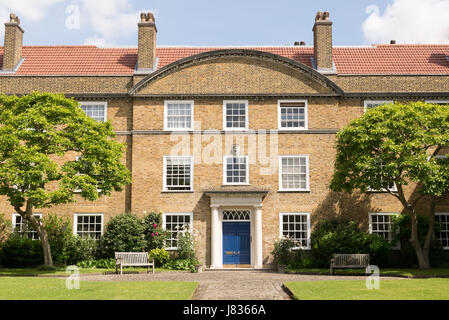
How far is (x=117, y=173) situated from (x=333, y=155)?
11442 millimetres

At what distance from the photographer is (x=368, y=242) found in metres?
24.1

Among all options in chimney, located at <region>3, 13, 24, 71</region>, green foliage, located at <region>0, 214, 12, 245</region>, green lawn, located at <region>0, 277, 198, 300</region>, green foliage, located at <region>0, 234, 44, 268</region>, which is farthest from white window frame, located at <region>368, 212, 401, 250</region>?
chimney, located at <region>3, 13, 24, 71</region>

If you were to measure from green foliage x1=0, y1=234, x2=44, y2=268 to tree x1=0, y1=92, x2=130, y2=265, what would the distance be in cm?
246

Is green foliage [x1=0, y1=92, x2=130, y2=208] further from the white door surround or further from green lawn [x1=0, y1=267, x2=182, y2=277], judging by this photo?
the white door surround

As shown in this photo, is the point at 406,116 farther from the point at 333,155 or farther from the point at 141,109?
the point at 141,109

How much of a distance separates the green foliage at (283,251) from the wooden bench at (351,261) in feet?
10.4

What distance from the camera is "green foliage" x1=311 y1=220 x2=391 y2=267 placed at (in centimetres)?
2386

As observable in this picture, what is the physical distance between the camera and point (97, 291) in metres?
14.5

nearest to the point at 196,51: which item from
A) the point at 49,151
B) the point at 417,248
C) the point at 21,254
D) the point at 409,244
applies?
the point at 49,151

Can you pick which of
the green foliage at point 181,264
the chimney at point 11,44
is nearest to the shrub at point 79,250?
the green foliage at point 181,264

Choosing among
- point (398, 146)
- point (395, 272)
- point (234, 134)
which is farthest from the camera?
point (234, 134)

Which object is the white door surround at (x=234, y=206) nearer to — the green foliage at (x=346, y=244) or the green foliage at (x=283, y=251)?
the green foliage at (x=283, y=251)

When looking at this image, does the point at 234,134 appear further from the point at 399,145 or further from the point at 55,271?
the point at 55,271

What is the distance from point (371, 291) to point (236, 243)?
11.7m
